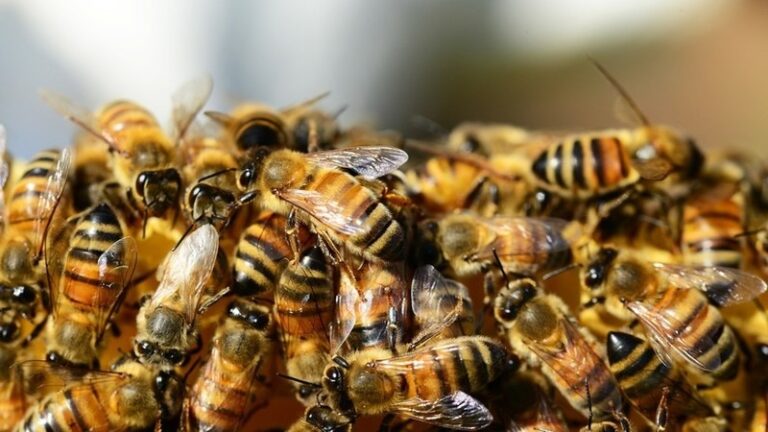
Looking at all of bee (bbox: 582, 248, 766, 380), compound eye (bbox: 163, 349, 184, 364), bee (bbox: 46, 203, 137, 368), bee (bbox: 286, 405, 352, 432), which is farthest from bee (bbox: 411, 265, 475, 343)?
bee (bbox: 46, 203, 137, 368)

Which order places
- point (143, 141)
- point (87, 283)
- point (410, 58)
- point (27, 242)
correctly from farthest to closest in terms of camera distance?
point (410, 58), point (143, 141), point (27, 242), point (87, 283)

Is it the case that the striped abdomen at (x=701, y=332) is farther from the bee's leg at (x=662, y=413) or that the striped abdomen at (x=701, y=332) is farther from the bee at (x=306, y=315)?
the bee at (x=306, y=315)

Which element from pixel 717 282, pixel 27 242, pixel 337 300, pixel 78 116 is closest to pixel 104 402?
pixel 27 242

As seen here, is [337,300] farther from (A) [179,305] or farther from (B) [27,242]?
(B) [27,242]

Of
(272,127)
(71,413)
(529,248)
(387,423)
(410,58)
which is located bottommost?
(410,58)

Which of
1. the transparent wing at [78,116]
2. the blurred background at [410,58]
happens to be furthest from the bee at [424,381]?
the blurred background at [410,58]

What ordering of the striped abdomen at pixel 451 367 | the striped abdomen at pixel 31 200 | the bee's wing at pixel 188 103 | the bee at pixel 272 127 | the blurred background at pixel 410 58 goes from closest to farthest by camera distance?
the striped abdomen at pixel 451 367 → the striped abdomen at pixel 31 200 → the bee at pixel 272 127 → the bee's wing at pixel 188 103 → the blurred background at pixel 410 58

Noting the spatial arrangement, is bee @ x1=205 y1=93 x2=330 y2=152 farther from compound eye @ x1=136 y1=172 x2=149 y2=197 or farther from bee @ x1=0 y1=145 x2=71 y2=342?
bee @ x1=0 y1=145 x2=71 y2=342
